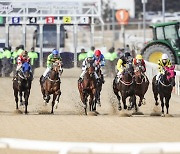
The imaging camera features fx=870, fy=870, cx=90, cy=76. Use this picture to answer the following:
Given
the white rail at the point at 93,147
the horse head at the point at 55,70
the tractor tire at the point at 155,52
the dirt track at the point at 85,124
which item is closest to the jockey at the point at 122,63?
the dirt track at the point at 85,124

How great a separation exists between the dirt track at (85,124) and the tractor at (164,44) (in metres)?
7.44

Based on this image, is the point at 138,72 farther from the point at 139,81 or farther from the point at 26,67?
the point at 26,67

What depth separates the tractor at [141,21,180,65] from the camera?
107ft

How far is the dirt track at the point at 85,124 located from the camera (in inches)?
589

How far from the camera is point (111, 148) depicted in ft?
30.2

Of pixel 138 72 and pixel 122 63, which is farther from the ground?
pixel 122 63

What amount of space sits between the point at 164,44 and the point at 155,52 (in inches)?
18.1

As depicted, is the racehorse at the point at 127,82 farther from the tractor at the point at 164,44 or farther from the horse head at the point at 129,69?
the tractor at the point at 164,44

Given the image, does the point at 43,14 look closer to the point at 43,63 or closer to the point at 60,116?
the point at 43,63

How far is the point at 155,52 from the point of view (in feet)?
108

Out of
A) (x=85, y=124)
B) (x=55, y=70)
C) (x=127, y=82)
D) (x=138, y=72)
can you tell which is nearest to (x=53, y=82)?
(x=55, y=70)

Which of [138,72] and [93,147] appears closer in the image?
[93,147]

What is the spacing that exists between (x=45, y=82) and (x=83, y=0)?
55.5ft

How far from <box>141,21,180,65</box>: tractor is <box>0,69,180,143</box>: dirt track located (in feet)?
24.4
